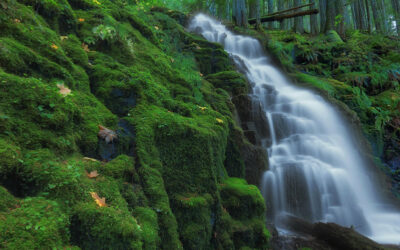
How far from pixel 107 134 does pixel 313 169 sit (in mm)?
5627

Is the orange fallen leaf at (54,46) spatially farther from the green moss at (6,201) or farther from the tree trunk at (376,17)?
the tree trunk at (376,17)

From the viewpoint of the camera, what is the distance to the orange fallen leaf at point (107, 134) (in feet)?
9.36

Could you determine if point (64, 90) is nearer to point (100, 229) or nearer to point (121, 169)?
point (121, 169)

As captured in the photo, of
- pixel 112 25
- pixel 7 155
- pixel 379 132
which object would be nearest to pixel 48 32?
pixel 112 25

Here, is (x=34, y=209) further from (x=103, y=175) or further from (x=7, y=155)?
(x=103, y=175)

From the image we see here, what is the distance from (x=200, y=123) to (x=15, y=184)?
259 cm

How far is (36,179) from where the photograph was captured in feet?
6.04

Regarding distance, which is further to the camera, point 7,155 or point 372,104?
point 372,104

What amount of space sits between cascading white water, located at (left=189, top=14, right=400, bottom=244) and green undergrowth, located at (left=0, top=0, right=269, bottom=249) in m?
1.79

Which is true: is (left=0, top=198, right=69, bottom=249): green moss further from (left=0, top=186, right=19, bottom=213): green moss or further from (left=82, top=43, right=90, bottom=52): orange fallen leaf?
(left=82, top=43, right=90, bottom=52): orange fallen leaf

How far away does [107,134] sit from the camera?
2.88 meters

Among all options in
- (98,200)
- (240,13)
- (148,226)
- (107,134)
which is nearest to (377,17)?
(240,13)

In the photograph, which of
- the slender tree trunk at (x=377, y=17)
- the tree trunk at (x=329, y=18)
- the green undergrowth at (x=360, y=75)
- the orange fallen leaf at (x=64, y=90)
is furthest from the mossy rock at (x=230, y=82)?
the slender tree trunk at (x=377, y=17)

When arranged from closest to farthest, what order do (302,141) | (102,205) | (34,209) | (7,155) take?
(34,209), (7,155), (102,205), (302,141)
